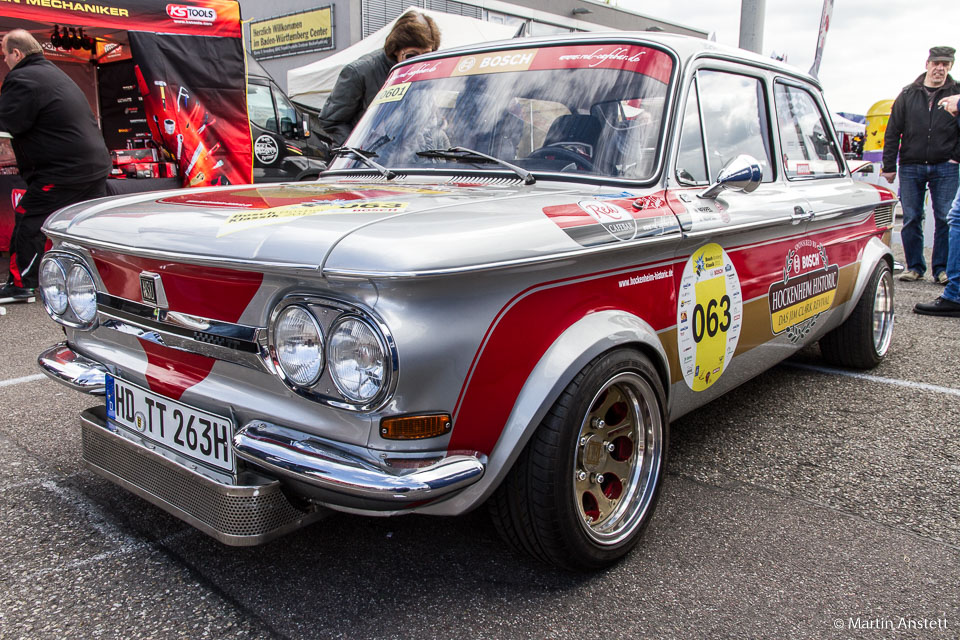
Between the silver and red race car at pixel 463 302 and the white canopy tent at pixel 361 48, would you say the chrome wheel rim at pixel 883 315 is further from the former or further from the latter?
the white canopy tent at pixel 361 48

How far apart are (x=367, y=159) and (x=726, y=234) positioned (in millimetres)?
1397

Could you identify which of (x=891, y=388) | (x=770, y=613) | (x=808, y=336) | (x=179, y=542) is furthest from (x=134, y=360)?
(x=891, y=388)

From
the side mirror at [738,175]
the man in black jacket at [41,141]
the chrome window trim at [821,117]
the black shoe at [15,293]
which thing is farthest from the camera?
the black shoe at [15,293]

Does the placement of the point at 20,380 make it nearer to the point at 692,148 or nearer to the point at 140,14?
the point at 692,148

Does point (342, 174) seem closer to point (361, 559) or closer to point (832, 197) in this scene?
point (361, 559)

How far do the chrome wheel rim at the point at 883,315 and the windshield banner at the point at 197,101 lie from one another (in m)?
6.80

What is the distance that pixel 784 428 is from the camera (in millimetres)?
3303

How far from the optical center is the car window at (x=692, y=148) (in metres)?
2.51

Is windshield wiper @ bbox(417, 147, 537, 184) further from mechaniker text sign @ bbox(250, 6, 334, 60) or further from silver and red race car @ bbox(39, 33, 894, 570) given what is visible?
mechaniker text sign @ bbox(250, 6, 334, 60)

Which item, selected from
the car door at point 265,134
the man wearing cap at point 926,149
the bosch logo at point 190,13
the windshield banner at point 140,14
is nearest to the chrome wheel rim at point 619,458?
the man wearing cap at point 926,149

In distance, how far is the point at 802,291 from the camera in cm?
318

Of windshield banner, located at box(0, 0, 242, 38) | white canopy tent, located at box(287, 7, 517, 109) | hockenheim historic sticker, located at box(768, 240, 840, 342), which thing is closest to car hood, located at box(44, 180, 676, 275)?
hockenheim historic sticker, located at box(768, 240, 840, 342)

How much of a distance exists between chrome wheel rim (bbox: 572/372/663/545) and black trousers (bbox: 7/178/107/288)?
495 centimetres

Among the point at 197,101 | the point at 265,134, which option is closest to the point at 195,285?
the point at 197,101
